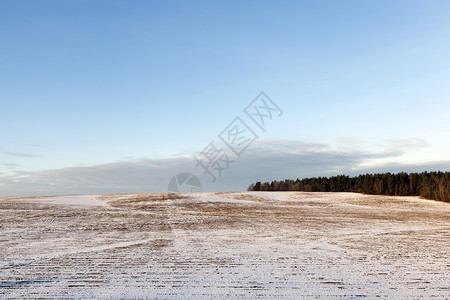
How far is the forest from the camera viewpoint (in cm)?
6512

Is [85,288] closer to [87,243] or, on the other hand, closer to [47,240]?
[87,243]

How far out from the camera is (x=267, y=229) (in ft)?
76.0

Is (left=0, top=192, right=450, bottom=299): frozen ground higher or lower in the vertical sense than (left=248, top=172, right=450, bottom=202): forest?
lower

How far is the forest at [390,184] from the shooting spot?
65.1 meters

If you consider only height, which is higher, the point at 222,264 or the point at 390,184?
the point at 390,184

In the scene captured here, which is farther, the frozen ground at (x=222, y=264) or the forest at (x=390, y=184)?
the forest at (x=390, y=184)

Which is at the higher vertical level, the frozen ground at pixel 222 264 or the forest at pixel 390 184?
the forest at pixel 390 184

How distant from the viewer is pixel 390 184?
90.3 metres

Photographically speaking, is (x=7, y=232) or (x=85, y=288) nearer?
(x=85, y=288)

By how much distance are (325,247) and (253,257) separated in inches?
180

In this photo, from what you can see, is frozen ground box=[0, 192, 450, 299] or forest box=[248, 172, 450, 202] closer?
frozen ground box=[0, 192, 450, 299]

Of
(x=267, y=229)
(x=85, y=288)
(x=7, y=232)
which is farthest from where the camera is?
(x=267, y=229)

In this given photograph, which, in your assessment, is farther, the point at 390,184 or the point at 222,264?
the point at 390,184

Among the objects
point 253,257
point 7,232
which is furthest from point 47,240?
point 253,257
